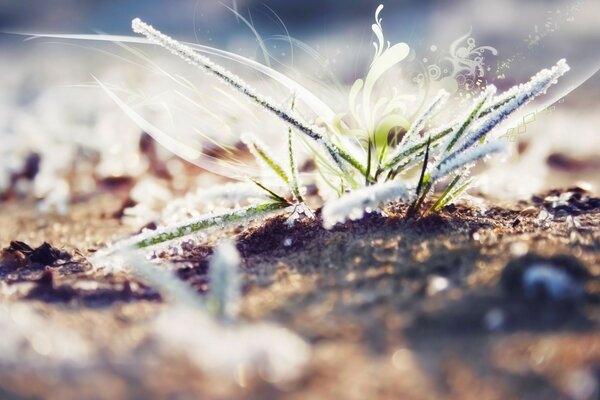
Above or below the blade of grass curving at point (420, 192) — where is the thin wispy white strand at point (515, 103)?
above

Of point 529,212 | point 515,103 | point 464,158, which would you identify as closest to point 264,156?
point 464,158

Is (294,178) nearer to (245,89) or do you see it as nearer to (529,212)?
(245,89)

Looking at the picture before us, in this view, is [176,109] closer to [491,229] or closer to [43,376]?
[491,229]

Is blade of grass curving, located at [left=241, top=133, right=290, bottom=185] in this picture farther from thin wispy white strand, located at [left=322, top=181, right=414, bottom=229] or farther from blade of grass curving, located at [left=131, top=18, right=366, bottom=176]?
thin wispy white strand, located at [left=322, top=181, right=414, bottom=229]

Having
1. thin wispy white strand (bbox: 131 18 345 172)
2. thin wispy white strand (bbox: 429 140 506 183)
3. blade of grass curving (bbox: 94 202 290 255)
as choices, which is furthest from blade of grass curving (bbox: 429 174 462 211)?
blade of grass curving (bbox: 94 202 290 255)

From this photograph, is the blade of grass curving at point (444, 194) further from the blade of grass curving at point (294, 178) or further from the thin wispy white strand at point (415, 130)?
the blade of grass curving at point (294, 178)

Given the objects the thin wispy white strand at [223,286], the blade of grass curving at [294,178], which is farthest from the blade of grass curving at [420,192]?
the thin wispy white strand at [223,286]
